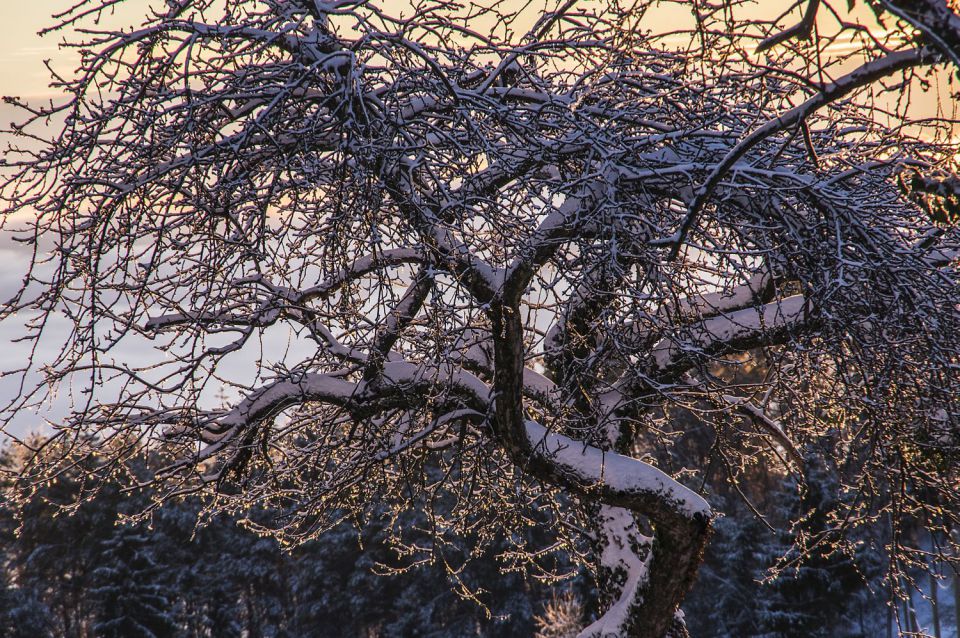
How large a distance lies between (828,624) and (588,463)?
87.1 feet

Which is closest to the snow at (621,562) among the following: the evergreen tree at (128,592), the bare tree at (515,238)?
the bare tree at (515,238)

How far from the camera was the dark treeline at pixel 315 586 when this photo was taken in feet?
96.2

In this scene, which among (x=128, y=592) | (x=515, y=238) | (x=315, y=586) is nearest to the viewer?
(x=515, y=238)

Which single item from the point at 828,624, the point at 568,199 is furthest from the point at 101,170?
the point at 828,624

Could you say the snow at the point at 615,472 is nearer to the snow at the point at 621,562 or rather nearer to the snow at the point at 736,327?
the snow at the point at 621,562

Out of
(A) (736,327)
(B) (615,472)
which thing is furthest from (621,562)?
(A) (736,327)

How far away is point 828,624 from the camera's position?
29.0 meters

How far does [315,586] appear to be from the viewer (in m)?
38.7

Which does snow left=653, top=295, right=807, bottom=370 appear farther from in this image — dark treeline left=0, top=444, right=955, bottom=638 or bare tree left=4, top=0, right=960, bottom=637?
dark treeline left=0, top=444, right=955, bottom=638

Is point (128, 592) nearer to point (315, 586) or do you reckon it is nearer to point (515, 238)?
point (315, 586)

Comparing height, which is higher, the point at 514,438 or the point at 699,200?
the point at 699,200

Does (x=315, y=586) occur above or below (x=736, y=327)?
above

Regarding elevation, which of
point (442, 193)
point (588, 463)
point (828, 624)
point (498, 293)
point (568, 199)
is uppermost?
point (828, 624)

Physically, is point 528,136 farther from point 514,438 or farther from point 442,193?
point 514,438
